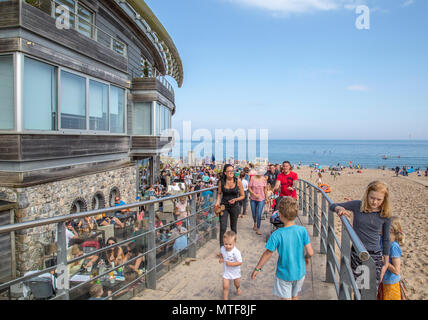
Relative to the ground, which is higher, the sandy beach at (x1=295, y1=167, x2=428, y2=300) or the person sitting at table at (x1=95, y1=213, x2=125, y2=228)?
the person sitting at table at (x1=95, y1=213, x2=125, y2=228)

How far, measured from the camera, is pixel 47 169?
8.41 m

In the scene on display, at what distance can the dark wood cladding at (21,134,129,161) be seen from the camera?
7.72 meters

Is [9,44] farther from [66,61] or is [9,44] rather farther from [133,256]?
[133,256]

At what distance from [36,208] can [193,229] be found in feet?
17.5

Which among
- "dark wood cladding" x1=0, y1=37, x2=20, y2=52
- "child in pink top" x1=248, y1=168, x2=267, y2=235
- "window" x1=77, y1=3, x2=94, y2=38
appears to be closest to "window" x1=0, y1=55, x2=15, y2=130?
"dark wood cladding" x1=0, y1=37, x2=20, y2=52

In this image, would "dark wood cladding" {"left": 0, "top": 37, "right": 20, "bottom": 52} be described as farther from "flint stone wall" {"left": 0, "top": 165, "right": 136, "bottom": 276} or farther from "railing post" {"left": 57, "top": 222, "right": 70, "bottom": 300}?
"railing post" {"left": 57, "top": 222, "right": 70, "bottom": 300}

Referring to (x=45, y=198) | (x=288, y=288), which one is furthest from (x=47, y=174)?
(x=288, y=288)

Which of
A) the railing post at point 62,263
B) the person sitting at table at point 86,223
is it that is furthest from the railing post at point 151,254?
the railing post at point 62,263

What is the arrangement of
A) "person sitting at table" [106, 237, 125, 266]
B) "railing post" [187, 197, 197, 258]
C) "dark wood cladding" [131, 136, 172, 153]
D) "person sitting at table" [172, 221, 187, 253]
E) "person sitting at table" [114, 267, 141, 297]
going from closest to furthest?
"person sitting at table" [106, 237, 125, 266], "person sitting at table" [114, 267, 141, 297], "person sitting at table" [172, 221, 187, 253], "railing post" [187, 197, 197, 258], "dark wood cladding" [131, 136, 172, 153]

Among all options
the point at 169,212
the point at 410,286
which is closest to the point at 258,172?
the point at 169,212

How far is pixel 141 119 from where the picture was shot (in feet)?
48.9

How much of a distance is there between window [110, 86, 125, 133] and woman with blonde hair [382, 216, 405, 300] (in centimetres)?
1123

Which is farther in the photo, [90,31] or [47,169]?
[90,31]
